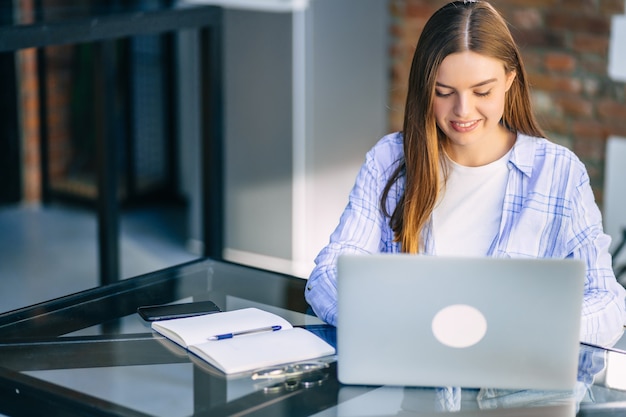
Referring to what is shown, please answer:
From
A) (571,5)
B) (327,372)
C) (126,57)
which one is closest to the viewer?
(327,372)

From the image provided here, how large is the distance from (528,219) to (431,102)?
0.99 ft

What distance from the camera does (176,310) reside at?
195 centimetres

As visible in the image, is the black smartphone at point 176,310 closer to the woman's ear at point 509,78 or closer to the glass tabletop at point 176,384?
the glass tabletop at point 176,384

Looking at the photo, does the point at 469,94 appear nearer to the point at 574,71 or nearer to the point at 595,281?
the point at 595,281

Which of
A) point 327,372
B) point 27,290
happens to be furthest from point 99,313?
point 27,290

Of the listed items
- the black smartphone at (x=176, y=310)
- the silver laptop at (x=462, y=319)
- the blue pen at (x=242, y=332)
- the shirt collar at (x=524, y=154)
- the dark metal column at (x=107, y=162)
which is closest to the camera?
the silver laptop at (x=462, y=319)

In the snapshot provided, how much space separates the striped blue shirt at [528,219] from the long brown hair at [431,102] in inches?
1.5

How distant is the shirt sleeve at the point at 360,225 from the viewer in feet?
6.67

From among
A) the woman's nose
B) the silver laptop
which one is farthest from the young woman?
the silver laptop

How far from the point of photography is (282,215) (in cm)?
407

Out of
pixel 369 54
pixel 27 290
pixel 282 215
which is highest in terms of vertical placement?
pixel 369 54

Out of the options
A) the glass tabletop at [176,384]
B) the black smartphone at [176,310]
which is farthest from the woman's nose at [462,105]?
the black smartphone at [176,310]

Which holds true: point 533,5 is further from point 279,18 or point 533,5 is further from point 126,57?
point 126,57

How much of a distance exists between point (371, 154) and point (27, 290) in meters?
2.11
